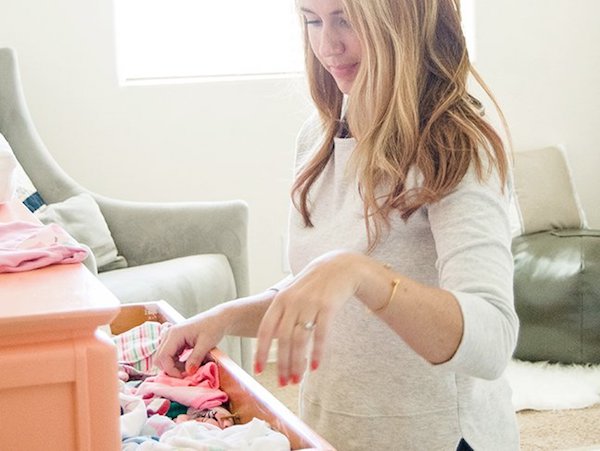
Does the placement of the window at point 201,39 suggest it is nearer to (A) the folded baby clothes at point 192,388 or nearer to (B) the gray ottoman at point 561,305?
(B) the gray ottoman at point 561,305

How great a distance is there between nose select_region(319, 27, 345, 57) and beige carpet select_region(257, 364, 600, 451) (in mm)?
1740

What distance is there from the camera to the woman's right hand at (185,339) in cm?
124

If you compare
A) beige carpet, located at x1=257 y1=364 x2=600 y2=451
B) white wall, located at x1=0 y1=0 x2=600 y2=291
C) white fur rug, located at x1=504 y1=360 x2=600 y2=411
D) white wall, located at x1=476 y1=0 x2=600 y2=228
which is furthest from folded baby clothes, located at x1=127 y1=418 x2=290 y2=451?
white wall, located at x1=476 y1=0 x2=600 y2=228

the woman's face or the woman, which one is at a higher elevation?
the woman's face

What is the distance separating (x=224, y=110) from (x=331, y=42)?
232cm

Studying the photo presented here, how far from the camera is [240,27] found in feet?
11.7

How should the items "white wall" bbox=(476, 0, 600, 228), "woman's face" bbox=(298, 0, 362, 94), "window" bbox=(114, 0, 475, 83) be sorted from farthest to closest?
"white wall" bbox=(476, 0, 600, 228), "window" bbox=(114, 0, 475, 83), "woman's face" bbox=(298, 0, 362, 94)

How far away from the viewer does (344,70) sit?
1227 millimetres

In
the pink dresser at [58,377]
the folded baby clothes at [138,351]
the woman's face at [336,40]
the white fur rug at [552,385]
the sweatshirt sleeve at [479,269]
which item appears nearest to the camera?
the pink dresser at [58,377]

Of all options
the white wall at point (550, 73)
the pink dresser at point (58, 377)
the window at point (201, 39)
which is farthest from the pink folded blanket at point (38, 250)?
the white wall at point (550, 73)

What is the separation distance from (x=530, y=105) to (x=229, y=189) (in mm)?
1205

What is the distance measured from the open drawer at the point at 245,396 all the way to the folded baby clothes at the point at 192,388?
0.5 inches

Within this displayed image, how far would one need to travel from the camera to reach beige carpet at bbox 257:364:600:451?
2678 millimetres

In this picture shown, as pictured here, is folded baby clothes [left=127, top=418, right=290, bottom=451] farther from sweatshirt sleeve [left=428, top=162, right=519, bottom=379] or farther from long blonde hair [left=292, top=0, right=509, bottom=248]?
long blonde hair [left=292, top=0, right=509, bottom=248]
